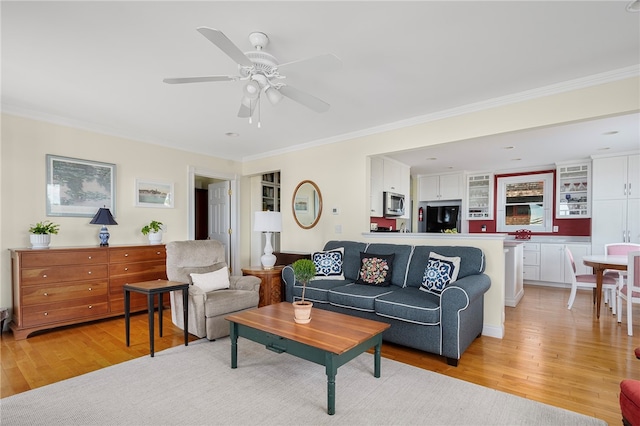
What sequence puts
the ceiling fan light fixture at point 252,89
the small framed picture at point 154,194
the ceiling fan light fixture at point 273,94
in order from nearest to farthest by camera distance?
1. the ceiling fan light fixture at point 252,89
2. the ceiling fan light fixture at point 273,94
3. the small framed picture at point 154,194

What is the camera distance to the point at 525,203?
6891 millimetres

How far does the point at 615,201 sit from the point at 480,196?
7.56 ft

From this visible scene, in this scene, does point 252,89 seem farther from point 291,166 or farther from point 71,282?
point 71,282

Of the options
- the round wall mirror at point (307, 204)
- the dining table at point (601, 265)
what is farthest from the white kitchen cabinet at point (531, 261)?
the round wall mirror at point (307, 204)

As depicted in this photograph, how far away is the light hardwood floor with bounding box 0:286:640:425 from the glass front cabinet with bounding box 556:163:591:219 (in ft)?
9.75

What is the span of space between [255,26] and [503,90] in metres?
2.38

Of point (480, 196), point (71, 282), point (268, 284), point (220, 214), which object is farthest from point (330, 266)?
point (480, 196)

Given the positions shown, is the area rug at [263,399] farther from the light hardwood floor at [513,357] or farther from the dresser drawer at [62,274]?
the dresser drawer at [62,274]

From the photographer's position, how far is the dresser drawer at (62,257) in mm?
3375

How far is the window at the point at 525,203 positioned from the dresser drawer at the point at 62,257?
7.41 m

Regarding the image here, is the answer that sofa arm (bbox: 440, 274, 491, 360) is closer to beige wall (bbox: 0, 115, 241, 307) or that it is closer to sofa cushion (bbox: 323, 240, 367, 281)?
sofa cushion (bbox: 323, 240, 367, 281)

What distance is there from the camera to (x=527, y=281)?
6.55 metres

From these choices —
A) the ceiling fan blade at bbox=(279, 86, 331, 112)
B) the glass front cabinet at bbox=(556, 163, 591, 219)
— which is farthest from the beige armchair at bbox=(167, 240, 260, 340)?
the glass front cabinet at bbox=(556, 163, 591, 219)

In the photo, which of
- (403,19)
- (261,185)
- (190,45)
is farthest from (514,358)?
(261,185)
